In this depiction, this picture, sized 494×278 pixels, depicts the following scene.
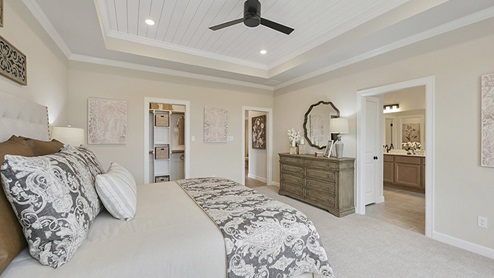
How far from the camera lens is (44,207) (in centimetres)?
93

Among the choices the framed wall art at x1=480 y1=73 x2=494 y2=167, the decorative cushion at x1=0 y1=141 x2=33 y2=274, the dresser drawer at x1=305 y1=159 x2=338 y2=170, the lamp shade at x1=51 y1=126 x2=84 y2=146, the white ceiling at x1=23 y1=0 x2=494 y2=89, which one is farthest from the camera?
the dresser drawer at x1=305 y1=159 x2=338 y2=170

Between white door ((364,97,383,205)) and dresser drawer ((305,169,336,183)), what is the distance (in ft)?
2.43

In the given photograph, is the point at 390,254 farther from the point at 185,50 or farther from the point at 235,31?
the point at 185,50

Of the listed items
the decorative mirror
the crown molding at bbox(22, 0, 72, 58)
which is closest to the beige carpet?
the decorative mirror

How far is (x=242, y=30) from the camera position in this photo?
3.20 metres

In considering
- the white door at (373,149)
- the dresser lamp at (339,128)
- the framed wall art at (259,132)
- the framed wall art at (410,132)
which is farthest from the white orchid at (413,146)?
the framed wall art at (259,132)

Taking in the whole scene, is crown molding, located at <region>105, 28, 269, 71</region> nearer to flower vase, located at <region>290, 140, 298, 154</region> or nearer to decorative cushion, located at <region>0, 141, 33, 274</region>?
flower vase, located at <region>290, 140, 298, 154</region>

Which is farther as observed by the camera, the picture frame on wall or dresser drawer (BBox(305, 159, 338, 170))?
the picture frame on wall

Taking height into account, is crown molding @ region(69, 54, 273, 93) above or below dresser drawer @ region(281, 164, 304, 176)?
above

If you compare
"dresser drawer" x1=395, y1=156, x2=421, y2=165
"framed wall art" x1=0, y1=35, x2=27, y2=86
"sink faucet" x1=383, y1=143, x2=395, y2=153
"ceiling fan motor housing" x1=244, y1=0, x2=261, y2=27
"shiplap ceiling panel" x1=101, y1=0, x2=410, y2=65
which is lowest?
"dresser drawer" x1=395, y1=156, x2=421, y2=165

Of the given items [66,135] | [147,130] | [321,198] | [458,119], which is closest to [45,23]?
[66,135]

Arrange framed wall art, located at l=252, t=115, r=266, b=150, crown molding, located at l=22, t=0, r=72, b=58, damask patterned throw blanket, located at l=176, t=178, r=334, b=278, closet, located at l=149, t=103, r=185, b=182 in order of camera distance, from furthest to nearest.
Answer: framed wall art, located at l=252, t=115, r=266, b=150 < closet, located at l=149, t=103, r=185, b=182 < crown molding, located at l=22, t=0, r=72, b=58 < damask patterned throw blanket, located at l=176, t=178, r=334, b=278

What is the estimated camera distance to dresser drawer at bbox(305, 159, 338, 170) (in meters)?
3.46

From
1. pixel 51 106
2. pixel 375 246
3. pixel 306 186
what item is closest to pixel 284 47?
pixel 306 186
